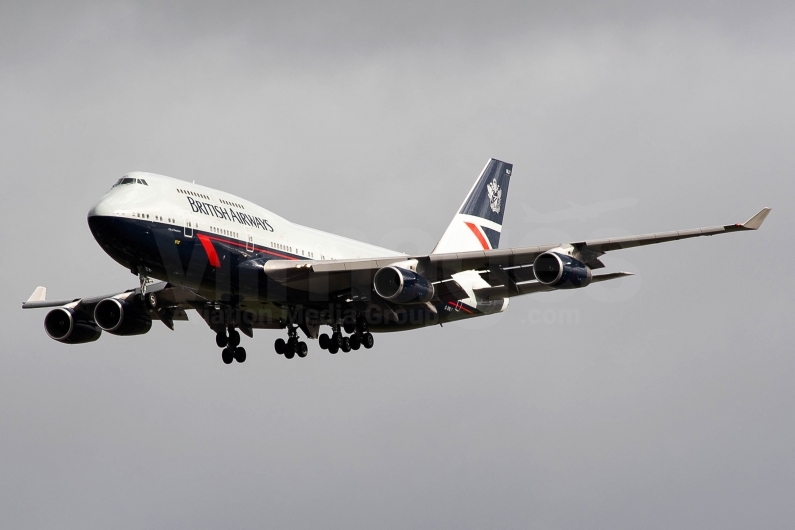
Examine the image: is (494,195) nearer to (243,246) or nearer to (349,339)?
(349,339)

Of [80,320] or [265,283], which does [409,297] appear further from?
[80,320]

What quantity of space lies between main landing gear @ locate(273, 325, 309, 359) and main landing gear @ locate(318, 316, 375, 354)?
1048 millimetres

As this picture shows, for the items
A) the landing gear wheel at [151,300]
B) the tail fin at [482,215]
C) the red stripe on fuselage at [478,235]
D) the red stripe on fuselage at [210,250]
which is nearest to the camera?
the red stripe on fuselage at [210,250]

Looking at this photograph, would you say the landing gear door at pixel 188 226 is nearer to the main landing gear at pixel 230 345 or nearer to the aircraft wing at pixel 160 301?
the aircraft wing at pixel 160 301

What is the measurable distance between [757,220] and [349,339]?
1891 cm

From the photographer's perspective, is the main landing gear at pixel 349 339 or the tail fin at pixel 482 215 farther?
the tail fin at pixel 482 215

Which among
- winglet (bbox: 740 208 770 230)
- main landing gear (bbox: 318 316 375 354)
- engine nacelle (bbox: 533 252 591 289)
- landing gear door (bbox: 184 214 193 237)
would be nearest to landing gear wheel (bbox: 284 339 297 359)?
main landing gear (bbox: 318 316 375 354)

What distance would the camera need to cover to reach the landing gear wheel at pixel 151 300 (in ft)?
147

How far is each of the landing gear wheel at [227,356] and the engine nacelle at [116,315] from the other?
13.7 feet

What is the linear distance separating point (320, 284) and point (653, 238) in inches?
522

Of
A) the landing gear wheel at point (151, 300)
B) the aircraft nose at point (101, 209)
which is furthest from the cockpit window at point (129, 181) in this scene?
the landing gear wheel at point (151, 300)

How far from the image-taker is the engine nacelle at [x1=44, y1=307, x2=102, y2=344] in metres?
50.6

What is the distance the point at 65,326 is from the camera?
167ft

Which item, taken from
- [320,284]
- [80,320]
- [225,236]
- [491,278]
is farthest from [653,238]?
[80,320]
